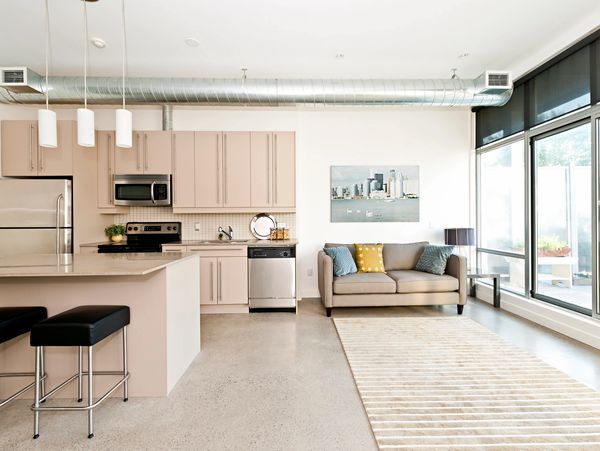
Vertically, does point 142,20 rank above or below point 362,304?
above

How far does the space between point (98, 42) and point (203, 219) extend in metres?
2.48

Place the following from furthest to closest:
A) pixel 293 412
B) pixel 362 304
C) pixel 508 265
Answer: pixel 508 265
pixel 362 304
pixel 293 412

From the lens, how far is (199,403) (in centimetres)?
214

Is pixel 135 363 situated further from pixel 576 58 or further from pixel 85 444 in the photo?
pixel 576 58

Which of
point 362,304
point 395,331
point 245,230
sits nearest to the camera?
point 395,331

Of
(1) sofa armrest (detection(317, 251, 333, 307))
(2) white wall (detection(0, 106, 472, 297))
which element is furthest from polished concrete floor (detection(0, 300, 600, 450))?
(2) white wall (detection(0, 106, 472, 297))

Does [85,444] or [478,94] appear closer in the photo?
[85,444]

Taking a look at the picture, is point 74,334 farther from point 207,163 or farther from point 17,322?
point 207,163

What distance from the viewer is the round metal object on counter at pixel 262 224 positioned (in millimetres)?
4867

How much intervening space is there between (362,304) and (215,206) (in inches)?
96.7

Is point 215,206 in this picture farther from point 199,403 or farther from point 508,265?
point 508,265

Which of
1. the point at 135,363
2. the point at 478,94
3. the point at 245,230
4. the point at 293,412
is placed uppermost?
the point at 478,94

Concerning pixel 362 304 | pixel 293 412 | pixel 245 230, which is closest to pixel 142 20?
pixel 245 230

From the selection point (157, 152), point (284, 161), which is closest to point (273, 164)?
point (284, 161)
